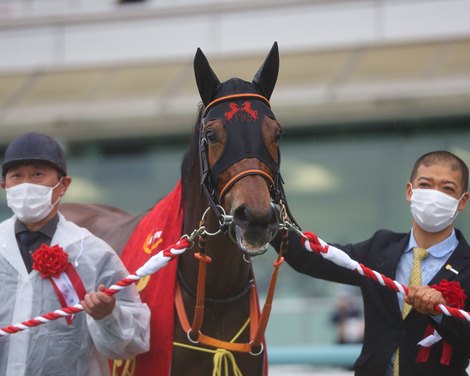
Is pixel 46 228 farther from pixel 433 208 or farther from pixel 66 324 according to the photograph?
pixel 433 208

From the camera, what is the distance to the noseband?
3418mm

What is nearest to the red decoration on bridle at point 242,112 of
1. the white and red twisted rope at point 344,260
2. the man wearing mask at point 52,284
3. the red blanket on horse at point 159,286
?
the white and red twisted rope at point 344,260

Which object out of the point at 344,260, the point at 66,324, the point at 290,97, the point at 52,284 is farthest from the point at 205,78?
the point at 290,97

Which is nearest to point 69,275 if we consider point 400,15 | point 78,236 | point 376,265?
point 78,236

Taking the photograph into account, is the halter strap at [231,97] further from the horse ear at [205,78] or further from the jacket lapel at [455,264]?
the jacket lapel at [455,264]

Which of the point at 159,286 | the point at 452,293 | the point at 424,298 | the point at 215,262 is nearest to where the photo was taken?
the point at 424,298

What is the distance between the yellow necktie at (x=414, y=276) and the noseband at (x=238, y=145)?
0.68 m

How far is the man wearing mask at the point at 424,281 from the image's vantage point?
3668 millimetres

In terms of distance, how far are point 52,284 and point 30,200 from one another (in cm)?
37

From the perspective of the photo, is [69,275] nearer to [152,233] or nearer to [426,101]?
[152,233]

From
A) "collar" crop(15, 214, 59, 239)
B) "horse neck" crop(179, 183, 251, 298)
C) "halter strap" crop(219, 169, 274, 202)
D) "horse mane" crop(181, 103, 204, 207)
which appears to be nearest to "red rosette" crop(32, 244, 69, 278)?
"collar" crop(15, 214, 59, 239)

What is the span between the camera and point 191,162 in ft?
13.1

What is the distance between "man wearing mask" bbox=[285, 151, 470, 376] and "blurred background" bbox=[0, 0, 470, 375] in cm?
726

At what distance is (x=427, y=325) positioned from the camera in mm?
3742
